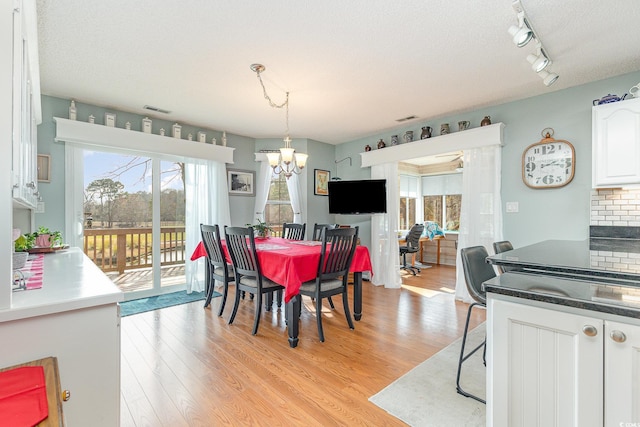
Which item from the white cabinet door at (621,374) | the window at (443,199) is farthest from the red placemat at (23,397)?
the window at (443,199)

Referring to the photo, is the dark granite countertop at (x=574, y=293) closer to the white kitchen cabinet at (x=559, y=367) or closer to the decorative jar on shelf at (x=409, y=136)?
the white kitchen cabinet at (x=559, y=367)

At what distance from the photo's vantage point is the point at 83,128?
3.35 meters

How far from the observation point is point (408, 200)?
709 centimetres

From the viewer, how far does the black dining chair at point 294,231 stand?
416 centimetres

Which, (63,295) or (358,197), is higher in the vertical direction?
(358,197)

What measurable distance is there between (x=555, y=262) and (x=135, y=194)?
14.6ft

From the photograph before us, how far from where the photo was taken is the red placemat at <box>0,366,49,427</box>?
60cm

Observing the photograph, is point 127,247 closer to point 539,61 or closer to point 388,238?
point 388,238

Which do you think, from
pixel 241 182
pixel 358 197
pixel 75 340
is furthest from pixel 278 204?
pixel 75 340

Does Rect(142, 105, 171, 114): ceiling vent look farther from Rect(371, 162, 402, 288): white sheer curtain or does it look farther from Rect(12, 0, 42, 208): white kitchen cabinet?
Rect(371, 162, 402, 288): white sheer curtain

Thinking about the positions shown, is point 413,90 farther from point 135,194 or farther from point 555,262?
point 135,194

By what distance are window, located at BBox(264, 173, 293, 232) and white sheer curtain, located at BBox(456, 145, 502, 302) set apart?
9.26 feet

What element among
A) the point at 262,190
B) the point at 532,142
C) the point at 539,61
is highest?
the point at 539,61

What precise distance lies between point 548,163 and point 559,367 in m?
2.92
